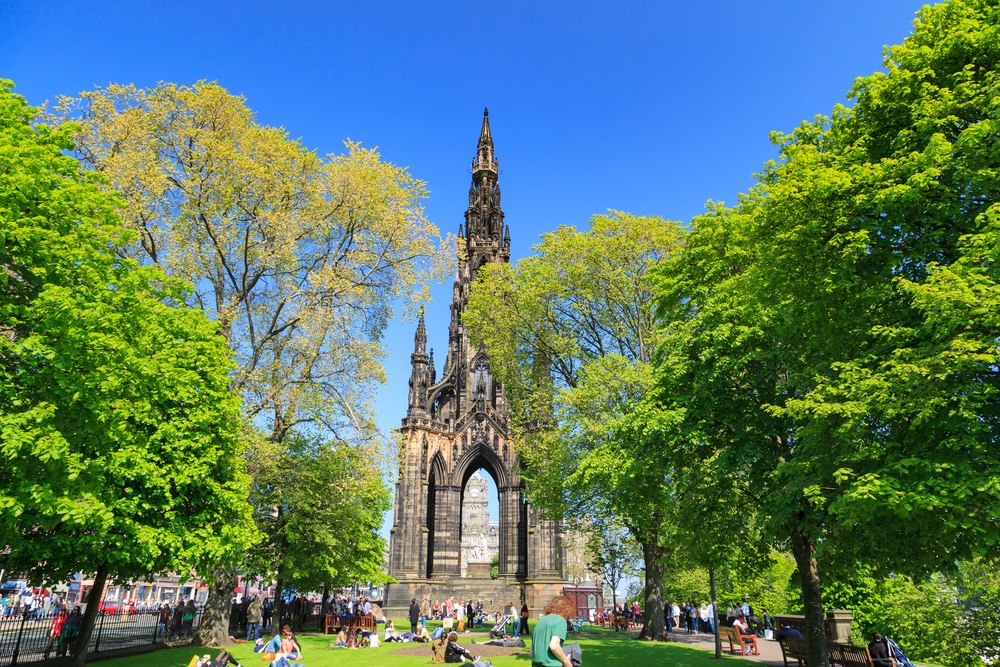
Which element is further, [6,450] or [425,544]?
[425,544]

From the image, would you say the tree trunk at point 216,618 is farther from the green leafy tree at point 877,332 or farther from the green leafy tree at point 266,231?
the green leafy tree at point 877,332

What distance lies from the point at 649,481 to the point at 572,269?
8.93 m

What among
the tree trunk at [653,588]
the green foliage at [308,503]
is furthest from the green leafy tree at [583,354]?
the green foliage at [308,503]

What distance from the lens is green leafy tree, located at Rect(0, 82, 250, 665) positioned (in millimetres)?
8883

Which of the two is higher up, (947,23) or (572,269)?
(572,269)

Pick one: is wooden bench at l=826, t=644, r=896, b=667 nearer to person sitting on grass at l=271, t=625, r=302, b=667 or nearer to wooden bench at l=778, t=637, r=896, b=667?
wooden bench at l=778, t=637, r=896, b=667

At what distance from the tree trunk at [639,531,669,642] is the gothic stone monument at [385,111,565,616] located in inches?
565

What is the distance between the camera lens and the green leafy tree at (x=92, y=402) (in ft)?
29.1

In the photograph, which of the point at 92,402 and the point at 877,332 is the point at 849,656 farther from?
the point at 92,402

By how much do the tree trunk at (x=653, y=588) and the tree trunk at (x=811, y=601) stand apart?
7235 mm

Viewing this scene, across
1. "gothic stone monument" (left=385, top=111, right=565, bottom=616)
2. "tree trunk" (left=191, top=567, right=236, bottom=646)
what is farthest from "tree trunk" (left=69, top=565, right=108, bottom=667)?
"gothic stone monument" (left=385, top=111, right=565, bottom=616)

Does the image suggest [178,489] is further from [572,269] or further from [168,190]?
[572,269]

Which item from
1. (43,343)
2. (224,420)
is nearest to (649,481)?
(224,420)

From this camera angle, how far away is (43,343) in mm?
8922
